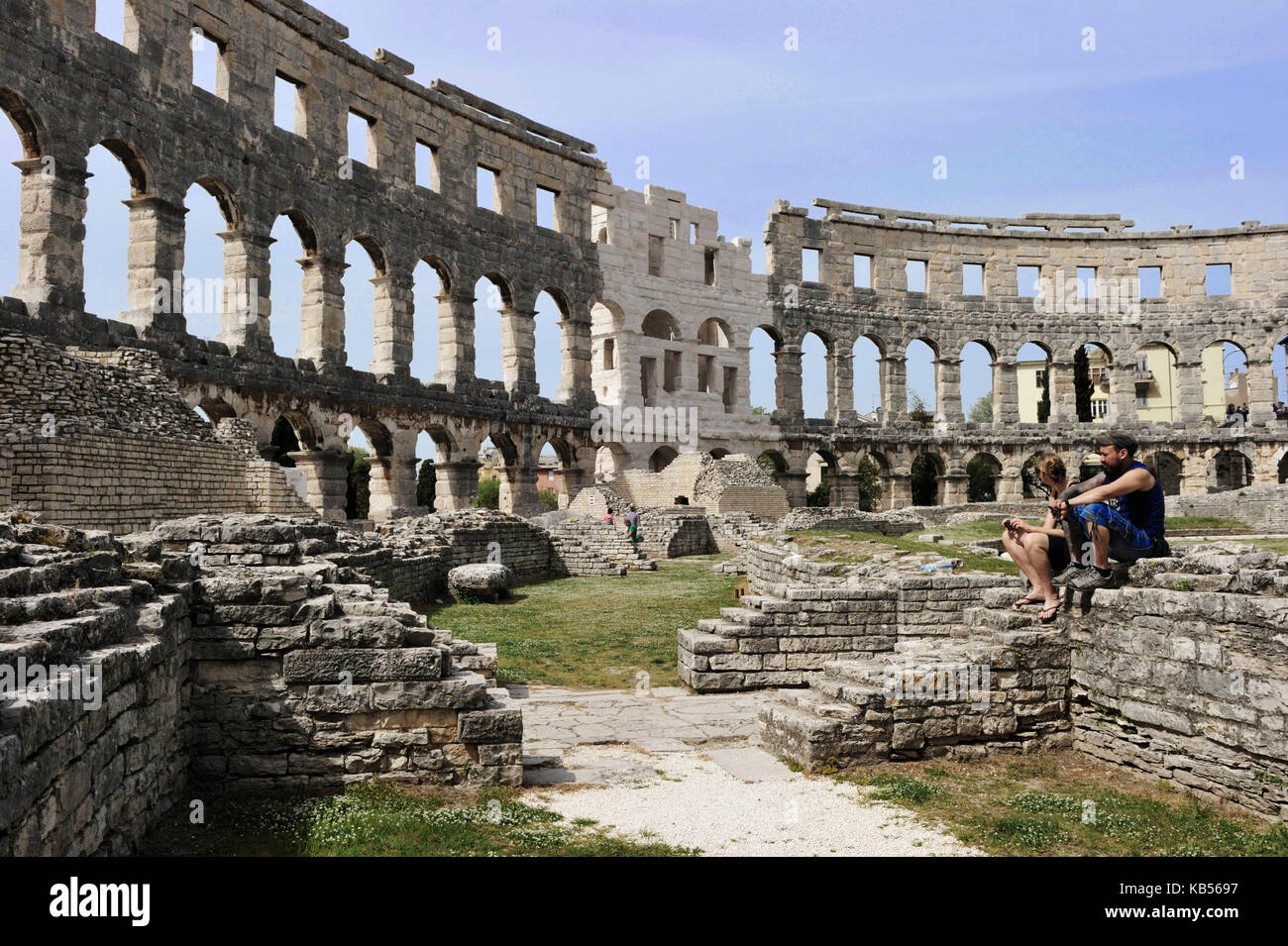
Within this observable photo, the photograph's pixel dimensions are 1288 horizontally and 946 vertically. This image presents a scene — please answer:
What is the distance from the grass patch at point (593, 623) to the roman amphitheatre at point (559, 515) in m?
0.13

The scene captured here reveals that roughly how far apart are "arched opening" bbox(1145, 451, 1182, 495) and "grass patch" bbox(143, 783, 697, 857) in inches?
1668

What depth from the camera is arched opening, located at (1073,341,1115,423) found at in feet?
148

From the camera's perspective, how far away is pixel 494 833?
17.9 feet

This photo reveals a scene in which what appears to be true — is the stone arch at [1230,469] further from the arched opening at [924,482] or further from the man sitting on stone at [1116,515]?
the man sitting on stone at [1116,515]

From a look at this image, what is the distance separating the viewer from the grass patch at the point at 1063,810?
5441mm

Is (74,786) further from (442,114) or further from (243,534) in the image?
(442,114)

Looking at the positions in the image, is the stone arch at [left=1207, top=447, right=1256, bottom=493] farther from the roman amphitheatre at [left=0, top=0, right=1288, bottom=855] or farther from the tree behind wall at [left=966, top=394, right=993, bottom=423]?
the tree behind wall at [left=966, top=394, right=993, bottom=423]

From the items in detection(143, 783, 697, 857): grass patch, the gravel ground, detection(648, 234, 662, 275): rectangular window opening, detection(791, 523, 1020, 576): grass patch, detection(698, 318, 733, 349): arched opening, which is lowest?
the gravel ground

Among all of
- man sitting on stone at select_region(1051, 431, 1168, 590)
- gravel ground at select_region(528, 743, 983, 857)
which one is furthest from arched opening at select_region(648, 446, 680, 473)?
gravel ground at select_region(528, 743, 983, 857)

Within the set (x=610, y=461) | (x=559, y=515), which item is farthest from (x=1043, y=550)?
(x=610, y=461)

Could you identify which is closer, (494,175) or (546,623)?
(546,623)

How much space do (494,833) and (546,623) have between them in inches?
349

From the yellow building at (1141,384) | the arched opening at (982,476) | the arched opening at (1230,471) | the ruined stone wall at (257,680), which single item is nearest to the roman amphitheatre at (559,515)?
the ruined stone wall at (257,680)

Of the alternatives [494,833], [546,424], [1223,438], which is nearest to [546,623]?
[494,833]
